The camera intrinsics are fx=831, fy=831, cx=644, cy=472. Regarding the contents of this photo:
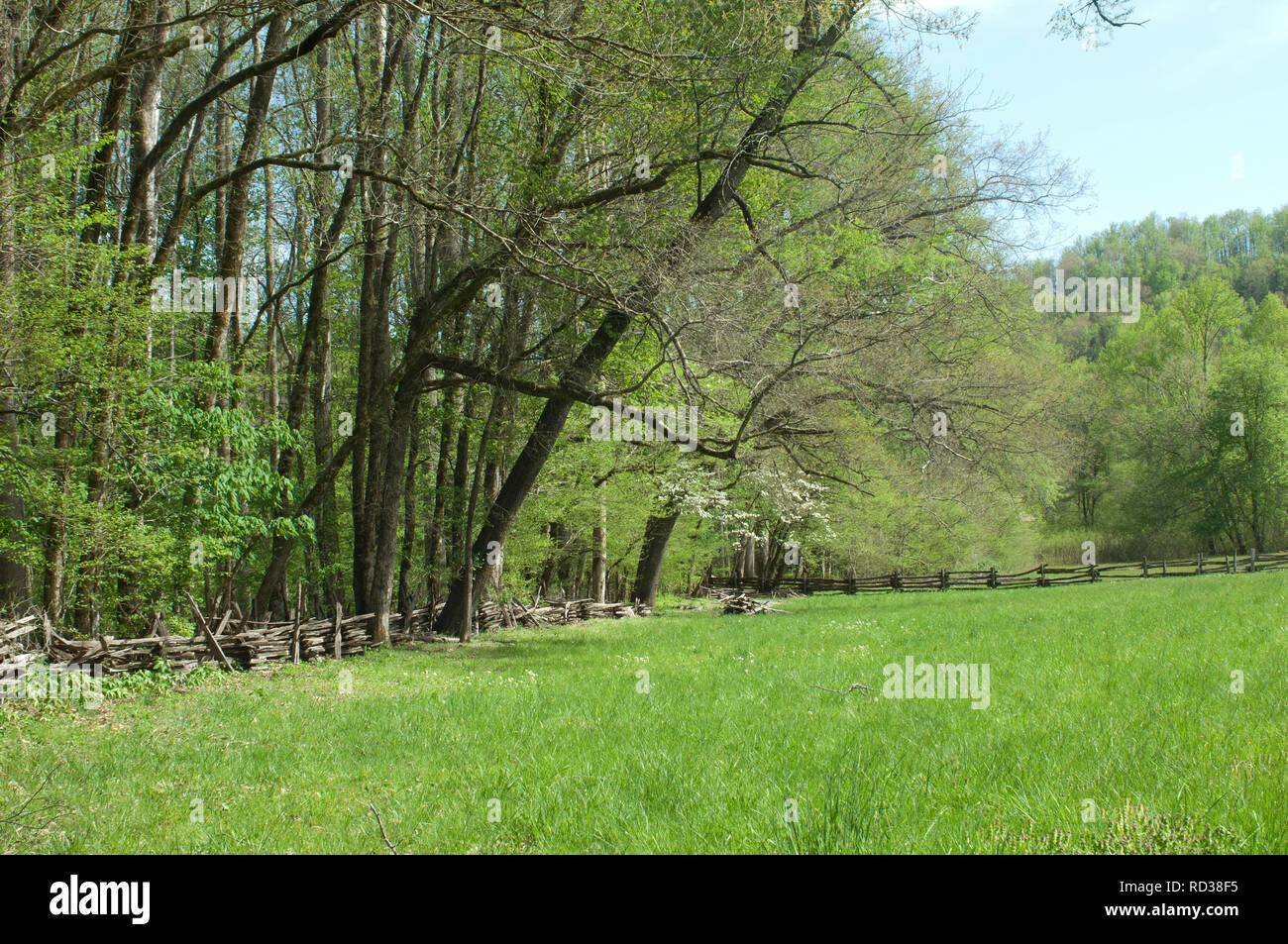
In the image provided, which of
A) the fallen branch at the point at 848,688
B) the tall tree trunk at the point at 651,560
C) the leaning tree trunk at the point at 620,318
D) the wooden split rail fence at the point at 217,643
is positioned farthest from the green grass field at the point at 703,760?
the tall tree trunk at the point at 651,560

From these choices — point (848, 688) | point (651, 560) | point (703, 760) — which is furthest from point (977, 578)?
point (703, 760)

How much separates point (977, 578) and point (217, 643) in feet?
102

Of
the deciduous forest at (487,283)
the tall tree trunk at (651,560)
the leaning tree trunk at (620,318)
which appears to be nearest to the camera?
the deciduous forest at (487,283)

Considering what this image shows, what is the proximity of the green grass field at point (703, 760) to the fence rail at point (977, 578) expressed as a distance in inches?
999

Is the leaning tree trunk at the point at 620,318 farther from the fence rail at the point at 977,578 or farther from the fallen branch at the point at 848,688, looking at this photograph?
the fence rail at the point at 977,578

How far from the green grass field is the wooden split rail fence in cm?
85

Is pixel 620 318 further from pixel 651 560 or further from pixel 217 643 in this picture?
pixel 651 560

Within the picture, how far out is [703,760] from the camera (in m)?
4.88

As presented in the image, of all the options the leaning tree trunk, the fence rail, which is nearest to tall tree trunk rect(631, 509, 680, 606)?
the leaning tree trunk

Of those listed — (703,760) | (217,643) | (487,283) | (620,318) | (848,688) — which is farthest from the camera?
(487,283)

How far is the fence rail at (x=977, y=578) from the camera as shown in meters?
33.8

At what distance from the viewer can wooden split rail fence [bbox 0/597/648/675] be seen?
8.77 meters

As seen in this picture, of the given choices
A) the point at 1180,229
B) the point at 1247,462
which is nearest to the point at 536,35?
the point at 1247,462

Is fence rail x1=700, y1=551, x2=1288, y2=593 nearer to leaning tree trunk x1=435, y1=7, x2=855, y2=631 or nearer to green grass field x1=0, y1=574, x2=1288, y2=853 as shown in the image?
leaning tree trunk x1=435, y1=7, x2=855, y2=631
